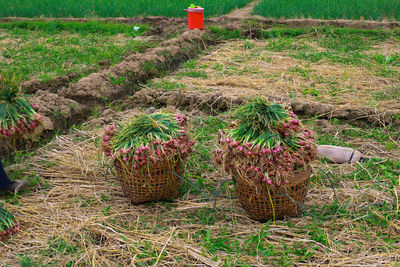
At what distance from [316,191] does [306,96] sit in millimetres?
2130

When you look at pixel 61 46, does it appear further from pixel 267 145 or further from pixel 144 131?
pixel 267 145

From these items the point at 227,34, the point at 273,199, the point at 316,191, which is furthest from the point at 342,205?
the point at 227,34

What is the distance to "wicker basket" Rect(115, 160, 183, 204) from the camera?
2.95m

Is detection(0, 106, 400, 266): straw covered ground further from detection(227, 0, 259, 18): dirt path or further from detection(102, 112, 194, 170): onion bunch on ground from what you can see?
detection(227, 0, 259, 18): dirt path

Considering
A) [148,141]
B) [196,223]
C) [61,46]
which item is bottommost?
[196,223]

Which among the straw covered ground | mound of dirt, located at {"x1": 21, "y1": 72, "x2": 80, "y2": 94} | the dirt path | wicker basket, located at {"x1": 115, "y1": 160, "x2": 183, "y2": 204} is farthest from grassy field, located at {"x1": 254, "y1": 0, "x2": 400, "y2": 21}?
wicker basket, located at {"x1": 115, "y1": 160, "x2": 183, "y2": 204}

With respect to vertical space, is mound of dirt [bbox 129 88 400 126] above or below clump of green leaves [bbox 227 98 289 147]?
below

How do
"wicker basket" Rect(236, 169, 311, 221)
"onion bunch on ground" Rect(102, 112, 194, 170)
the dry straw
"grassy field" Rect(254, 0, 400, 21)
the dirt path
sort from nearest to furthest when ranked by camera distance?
the dry straw < "wicker basket" Rect(236, 169, 311, 221) < "onion bunch on ground" Rect(102, 112, 194, 170) < "grassy field" Rect(254, 0, 400, 21) < the dirt path

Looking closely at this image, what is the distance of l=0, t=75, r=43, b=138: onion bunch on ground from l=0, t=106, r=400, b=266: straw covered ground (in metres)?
0.65

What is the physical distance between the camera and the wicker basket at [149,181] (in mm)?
2951

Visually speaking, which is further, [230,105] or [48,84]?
[48,84]

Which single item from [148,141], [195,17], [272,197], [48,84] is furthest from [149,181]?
[195,17]

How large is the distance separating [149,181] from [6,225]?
963mm

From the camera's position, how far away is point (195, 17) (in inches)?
330
